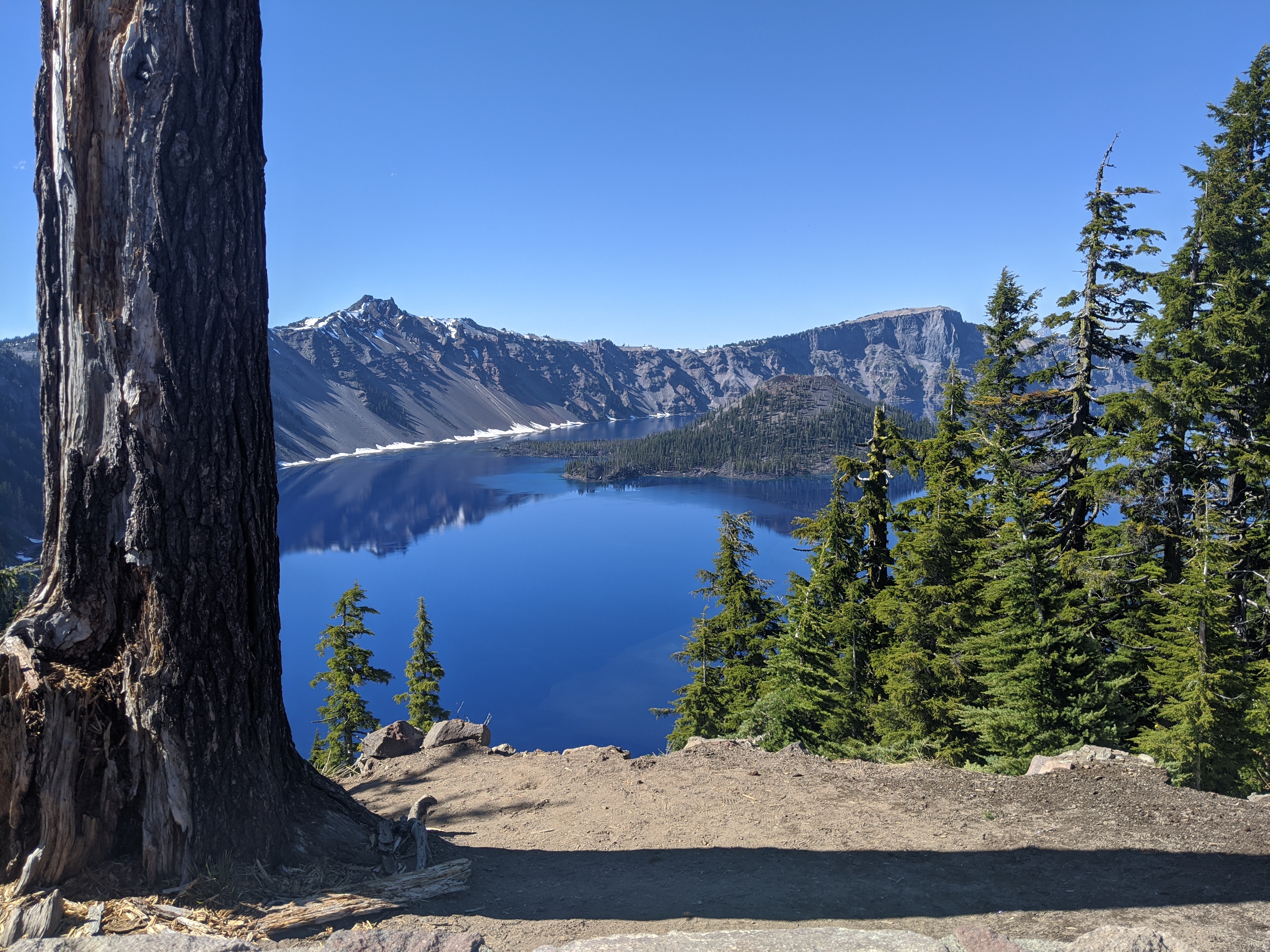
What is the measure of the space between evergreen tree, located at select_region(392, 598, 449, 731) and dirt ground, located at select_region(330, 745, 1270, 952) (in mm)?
15272

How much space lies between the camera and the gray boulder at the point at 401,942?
254 cm

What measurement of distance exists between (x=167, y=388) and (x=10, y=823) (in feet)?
6.66

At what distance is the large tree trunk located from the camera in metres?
3.22

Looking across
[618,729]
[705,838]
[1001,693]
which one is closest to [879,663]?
[1001,693]

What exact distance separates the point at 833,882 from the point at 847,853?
586 millimetres

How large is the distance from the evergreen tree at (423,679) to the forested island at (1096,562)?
10925mm

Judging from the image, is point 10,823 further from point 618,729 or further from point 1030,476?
point 618,729

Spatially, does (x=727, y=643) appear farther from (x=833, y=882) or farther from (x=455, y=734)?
(x=833, y=882)

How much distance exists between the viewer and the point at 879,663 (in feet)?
47.8

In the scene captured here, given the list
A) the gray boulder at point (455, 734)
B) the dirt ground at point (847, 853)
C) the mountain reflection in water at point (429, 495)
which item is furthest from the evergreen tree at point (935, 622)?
the mountain reflection in water at point (429, 495)

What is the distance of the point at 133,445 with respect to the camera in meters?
3.21

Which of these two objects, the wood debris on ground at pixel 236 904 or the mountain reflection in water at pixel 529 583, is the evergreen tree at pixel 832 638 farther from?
the wood debris on ground at pixel 236 904

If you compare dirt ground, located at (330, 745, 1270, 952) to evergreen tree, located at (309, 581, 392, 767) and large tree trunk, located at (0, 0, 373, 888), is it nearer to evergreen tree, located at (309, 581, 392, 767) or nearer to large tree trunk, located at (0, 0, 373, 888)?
large tree trunk, located at (0, 0, 373, 888)

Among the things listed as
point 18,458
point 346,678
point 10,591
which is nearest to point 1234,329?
point 346,678
